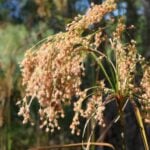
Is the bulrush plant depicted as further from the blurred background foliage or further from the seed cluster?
the blurred background foliage

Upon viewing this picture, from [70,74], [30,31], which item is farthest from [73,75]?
[30,31]

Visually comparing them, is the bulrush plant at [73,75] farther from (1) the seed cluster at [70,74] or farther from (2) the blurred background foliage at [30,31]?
(2) the blurred background foliage at [30,31]

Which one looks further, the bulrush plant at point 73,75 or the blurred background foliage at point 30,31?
the blurred background foliage at point 30,31

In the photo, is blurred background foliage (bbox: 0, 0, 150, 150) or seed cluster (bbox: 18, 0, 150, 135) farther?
blurred background foliage (bbox: 0, 0, 150, 150)

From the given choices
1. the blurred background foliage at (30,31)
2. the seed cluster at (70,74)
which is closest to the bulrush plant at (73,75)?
the seed cluster at (70,74)

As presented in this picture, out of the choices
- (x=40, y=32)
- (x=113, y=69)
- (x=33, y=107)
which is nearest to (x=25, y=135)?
(x=33, y=107)

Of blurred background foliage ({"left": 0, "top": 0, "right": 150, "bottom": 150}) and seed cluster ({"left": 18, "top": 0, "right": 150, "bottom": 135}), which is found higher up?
blurred background foliage ({"left": 0, "top": 0, "right": 150, "bottom": 150})

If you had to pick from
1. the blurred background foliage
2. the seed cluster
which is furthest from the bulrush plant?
the blurred background foliage

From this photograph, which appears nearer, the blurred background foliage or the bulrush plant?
the bulrush plant

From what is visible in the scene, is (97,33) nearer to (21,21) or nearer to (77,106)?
(77,106)

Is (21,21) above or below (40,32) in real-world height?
above

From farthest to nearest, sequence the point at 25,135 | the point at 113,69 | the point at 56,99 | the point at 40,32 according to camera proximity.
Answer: the point at 25,135, the point at 40,32, the point at 113,69, the point at 56,99
